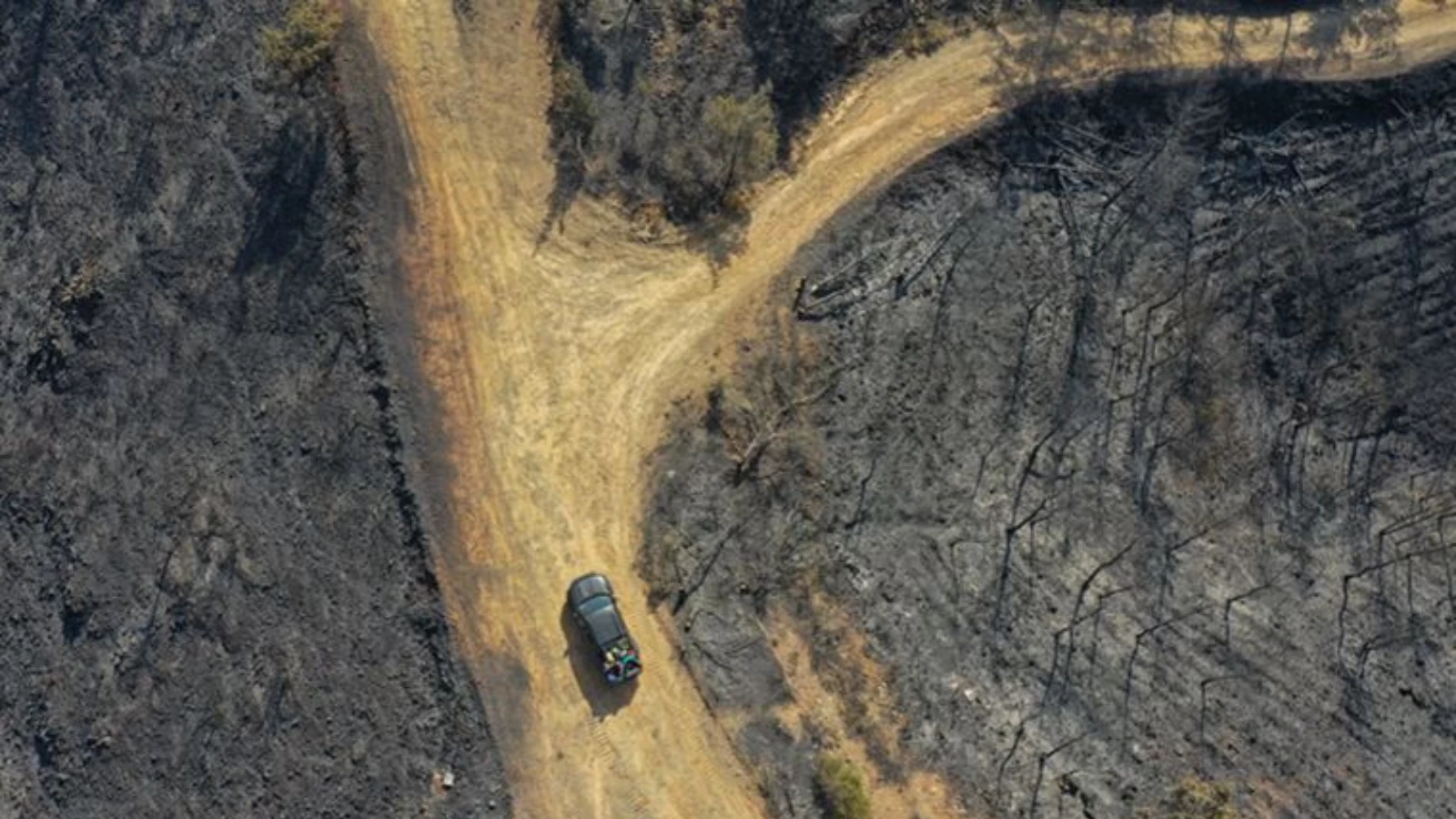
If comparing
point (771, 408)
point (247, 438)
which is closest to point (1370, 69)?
point (771, 408)

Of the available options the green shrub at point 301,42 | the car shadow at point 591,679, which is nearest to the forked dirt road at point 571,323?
the car shadow at point 591,679

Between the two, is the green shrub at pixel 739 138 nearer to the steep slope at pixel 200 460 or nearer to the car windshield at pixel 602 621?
the steep slope at pixel 200 460

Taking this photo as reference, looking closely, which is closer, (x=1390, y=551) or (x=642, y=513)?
(x=642, y=513)

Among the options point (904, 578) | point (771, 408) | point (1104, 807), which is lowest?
point (1104, 807)

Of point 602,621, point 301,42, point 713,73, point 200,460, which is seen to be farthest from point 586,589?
point 301,42

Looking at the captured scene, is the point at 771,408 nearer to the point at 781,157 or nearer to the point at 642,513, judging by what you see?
the point at 642,513

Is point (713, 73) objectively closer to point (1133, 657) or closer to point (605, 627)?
point (605, 627)

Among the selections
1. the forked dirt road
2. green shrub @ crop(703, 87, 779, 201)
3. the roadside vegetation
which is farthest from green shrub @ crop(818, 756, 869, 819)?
green shrub @ crop(703, 87, 779, 201)
